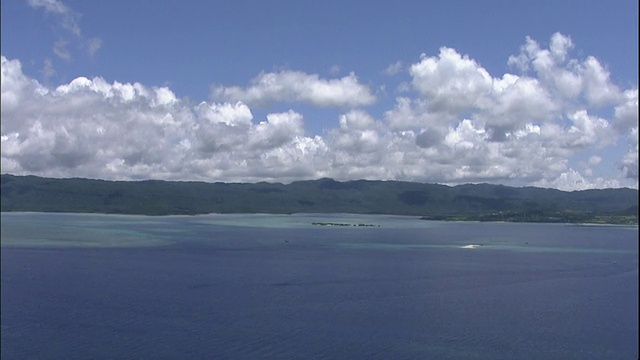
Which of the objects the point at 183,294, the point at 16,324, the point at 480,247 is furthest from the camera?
the point at 480,247

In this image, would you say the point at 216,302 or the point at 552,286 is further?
the point at 552,286

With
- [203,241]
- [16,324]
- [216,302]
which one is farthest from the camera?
[203,241]

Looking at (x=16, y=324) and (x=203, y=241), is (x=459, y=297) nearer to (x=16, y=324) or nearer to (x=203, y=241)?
(x=16, y=324)

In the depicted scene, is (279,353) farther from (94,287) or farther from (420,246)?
(420,246)

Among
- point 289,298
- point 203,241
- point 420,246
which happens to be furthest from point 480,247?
point 289,298

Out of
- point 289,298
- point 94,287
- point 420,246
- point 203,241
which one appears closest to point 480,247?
point 420,246

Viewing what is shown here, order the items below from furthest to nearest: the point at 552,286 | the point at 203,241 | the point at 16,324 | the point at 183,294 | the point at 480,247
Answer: the point at 203,241 < the point at 480,247 < the point at 552,286 < the point at 183,294 < the point at 16,324
